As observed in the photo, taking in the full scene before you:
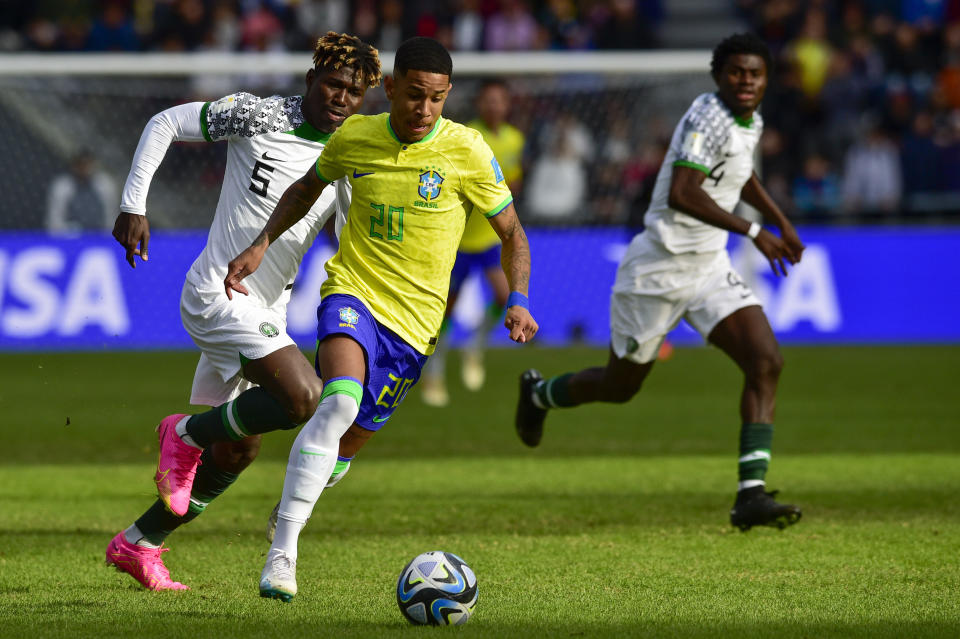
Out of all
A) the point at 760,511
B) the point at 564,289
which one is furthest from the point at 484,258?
the point at 760,511

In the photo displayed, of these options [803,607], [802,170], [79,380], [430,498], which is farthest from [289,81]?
[803,607]

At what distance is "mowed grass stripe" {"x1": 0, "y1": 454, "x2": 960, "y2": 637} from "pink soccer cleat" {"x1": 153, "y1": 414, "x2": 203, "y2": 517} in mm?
355

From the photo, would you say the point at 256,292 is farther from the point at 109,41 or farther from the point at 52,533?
the point at 109,41

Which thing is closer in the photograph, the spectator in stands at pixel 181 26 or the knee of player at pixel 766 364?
the knee of player at pixel 766 364

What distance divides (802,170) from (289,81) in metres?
6.98

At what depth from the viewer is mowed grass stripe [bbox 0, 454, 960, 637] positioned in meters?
4.83

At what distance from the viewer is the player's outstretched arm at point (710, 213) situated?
275 inches

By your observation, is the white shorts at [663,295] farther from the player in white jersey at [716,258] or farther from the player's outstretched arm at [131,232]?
the player's outstretched arm at [131,232]

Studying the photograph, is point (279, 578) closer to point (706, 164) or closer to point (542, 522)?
point (542, 522)

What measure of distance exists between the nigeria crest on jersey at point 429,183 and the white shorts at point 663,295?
2.35 m

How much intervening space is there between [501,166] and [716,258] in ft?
18.9

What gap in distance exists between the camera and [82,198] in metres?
15.7

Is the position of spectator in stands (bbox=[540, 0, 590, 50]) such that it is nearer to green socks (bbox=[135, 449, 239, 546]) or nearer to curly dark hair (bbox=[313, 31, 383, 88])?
curly dark hair (bbox=[313, 31, 383, 88])

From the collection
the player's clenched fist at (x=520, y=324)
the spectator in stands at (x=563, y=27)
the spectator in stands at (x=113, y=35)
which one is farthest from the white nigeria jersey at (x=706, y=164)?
the spectator in stands at (x=113, y=35)
